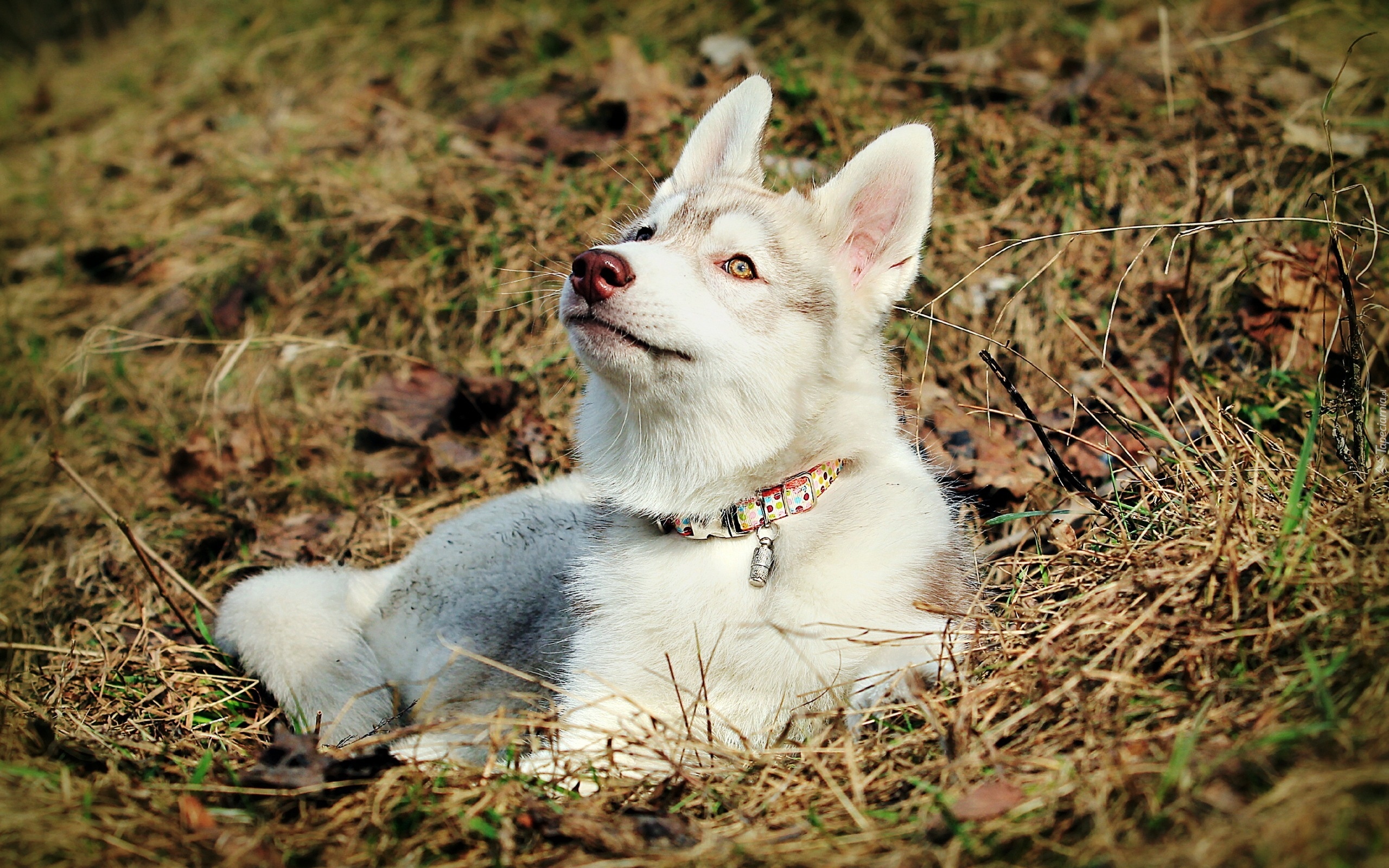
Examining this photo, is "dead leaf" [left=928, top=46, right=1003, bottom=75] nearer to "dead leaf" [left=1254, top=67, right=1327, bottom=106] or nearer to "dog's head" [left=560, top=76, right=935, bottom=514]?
"dead leaf" [left=1254, top=67, right=1327, bottom=106]

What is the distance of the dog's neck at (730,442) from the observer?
8.33ft

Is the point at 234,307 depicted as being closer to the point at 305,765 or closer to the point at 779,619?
the point at 305,765

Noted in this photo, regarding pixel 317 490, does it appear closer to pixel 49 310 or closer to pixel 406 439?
pixel 406 439

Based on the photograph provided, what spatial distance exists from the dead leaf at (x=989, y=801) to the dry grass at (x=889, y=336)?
0.02 metres

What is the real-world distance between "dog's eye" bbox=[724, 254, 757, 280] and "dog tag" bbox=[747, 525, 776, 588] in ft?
2.37

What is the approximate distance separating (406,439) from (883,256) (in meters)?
2.40

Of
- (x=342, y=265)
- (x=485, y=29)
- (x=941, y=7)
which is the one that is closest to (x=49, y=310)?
(x=342, y=265)

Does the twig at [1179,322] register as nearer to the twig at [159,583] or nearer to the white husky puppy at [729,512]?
the white husky puppy at [729,512]

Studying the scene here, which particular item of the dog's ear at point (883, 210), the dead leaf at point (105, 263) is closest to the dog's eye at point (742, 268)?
the dog's ear at point (883, 210)

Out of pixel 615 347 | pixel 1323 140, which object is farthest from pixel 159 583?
pixel 1323 140

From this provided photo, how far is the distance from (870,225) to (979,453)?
1.18m

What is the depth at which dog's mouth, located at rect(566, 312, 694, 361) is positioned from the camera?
243 centimetres

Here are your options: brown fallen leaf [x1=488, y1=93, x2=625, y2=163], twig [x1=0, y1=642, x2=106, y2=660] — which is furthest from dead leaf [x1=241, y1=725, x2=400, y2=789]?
brown fallen leaf [x1=488, y1=93, x2=625, y2=163]

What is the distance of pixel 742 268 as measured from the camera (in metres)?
2.68
